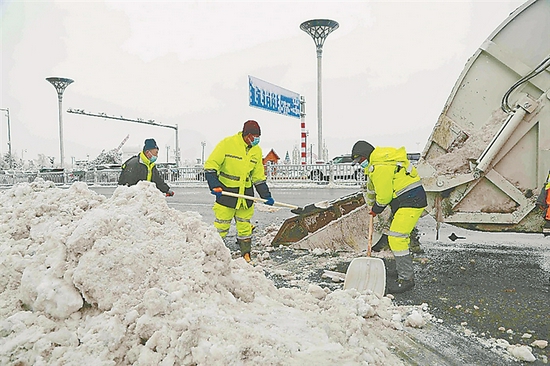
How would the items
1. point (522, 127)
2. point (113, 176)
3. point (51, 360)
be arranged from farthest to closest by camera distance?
point (113, 176) < point (522, 127) < point (51, 360)

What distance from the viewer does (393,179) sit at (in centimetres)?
396

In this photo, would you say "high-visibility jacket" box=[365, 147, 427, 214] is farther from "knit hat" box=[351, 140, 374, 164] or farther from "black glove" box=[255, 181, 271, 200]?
"black glove" box=[255, 181, 271, 200]

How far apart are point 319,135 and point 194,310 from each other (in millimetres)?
15224

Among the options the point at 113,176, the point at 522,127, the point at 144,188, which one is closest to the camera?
the point at 144,188

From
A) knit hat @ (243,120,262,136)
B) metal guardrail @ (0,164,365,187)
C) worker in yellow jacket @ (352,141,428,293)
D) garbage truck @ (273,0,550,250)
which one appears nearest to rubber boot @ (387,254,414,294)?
worker in yellow jacket @ (352,141,428,293)

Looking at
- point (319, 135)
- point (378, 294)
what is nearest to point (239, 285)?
point (378, 294)

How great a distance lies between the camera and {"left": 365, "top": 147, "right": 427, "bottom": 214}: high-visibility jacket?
388 centimetres

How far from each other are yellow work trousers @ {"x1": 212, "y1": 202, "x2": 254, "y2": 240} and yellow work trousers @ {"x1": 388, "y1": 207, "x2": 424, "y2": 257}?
5.55ft

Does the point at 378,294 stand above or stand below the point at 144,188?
below

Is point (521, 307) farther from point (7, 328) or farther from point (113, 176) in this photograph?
point (113, 176)

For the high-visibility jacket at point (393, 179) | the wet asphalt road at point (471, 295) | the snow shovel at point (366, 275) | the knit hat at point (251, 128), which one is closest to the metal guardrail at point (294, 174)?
the wet asphalt road at point (471, 295)

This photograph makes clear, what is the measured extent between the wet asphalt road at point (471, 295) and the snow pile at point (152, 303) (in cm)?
27

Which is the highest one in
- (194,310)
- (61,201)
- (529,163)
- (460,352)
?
(529,163)

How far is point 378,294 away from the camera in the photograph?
3529 millimetres
